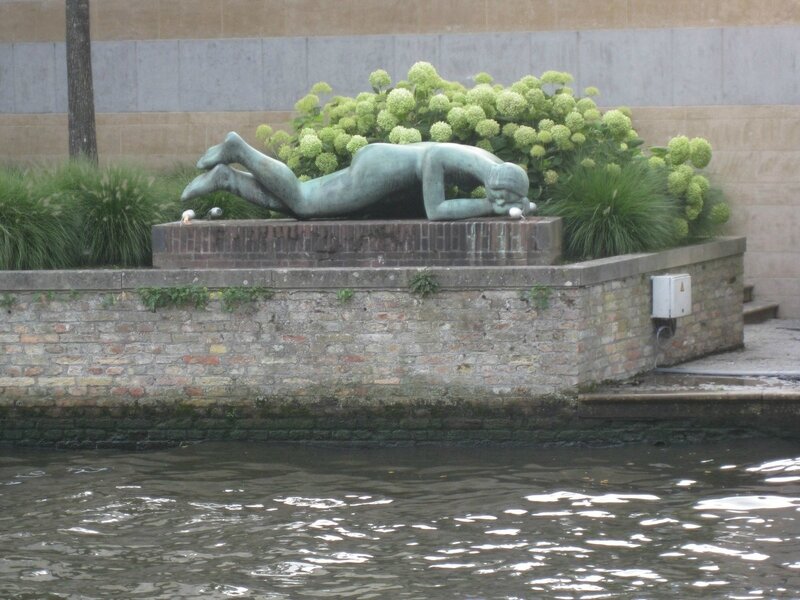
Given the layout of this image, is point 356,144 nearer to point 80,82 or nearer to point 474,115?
point 474,115

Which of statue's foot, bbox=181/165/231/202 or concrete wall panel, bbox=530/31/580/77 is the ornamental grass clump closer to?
statue's foot, bbox=181/165/231/202

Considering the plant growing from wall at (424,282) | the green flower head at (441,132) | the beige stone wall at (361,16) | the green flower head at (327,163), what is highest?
the beige stone wall at (361,16)

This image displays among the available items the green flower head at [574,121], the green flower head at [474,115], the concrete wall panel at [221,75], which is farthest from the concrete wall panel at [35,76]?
the green flower head at [574,121]

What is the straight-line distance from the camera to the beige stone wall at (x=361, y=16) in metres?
17.2

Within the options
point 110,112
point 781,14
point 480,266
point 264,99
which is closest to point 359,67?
point 264,99

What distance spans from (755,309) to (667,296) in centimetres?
399

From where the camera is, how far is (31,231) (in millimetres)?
13195

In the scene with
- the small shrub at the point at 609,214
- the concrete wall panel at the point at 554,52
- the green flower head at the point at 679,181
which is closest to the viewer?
the small shrub at the point at 609,214

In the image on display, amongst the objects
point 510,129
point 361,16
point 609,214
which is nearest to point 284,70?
point 361,16

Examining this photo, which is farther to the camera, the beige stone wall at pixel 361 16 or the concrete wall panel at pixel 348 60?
the concrete wall panel at pixel 348 60

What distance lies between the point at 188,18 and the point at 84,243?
5.74 metres

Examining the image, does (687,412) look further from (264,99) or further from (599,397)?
(264,99)

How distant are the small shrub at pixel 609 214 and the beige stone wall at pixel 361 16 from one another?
401 centimetres

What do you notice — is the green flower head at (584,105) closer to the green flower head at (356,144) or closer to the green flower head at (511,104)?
the green flower head at (511,104)
